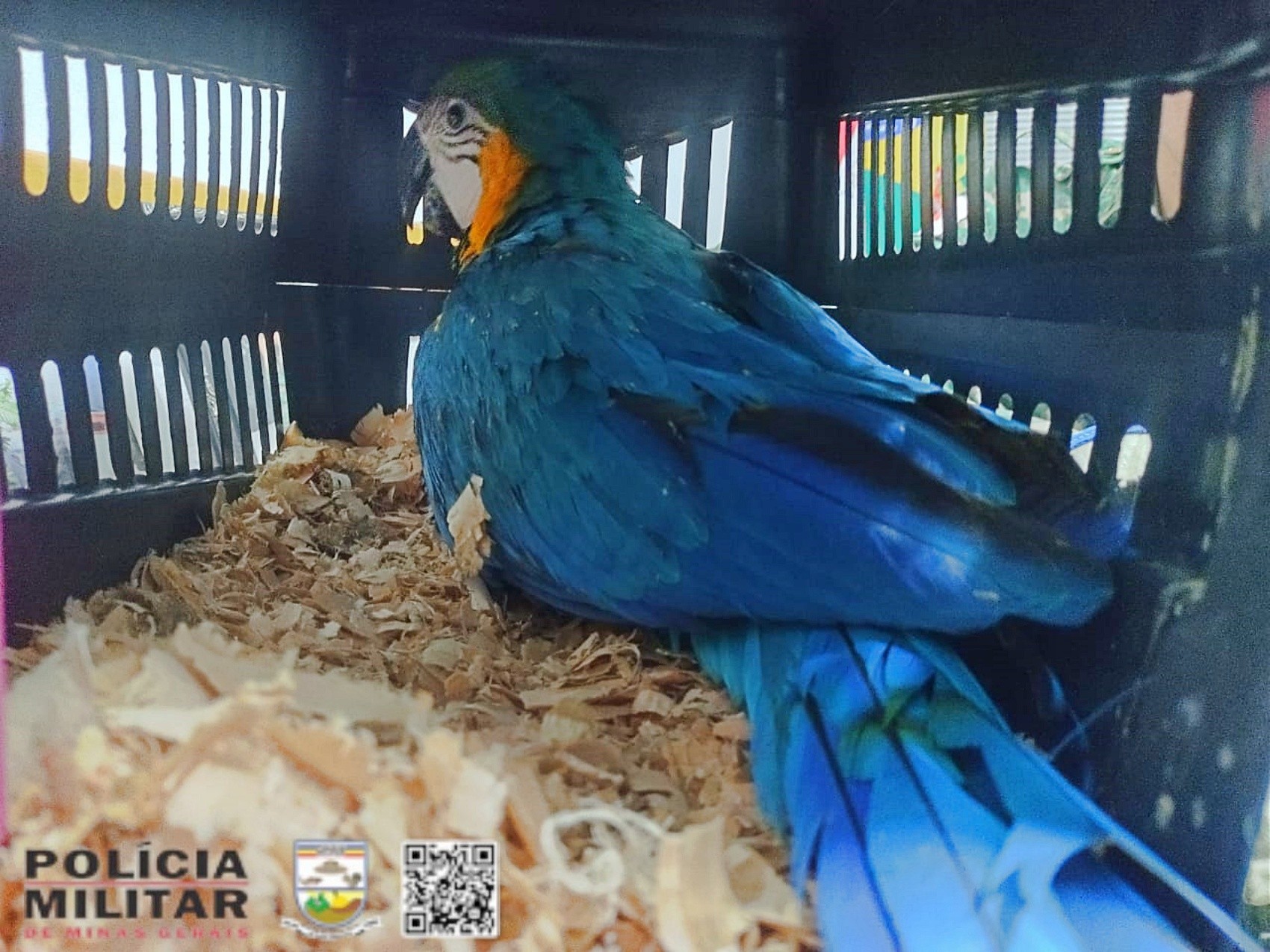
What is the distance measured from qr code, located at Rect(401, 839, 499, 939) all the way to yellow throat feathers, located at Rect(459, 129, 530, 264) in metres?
0.51

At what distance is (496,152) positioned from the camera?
842 millimetres

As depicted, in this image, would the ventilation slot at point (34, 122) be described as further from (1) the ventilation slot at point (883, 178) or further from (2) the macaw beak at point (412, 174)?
(1) the ventilation slot at point (883, 178)

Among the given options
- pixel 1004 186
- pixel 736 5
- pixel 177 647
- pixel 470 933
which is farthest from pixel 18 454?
pixel 1004 186

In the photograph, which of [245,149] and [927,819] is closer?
[927,819]

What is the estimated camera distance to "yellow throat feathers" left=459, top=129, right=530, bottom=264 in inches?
32.9

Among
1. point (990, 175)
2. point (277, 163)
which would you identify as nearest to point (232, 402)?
point (277, 163)

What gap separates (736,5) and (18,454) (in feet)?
1.93

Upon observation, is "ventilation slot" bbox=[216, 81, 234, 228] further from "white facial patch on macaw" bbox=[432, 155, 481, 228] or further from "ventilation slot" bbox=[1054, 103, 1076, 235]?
"ventilation slot" bbox=[1054, 103, 1076, 235]

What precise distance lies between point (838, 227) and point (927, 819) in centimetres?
44

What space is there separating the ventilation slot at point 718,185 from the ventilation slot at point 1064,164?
226mm

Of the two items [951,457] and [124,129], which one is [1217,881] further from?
[124,129]

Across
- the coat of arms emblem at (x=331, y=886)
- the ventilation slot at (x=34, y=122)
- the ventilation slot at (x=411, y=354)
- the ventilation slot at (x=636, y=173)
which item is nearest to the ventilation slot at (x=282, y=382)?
the ventilation slot at (x=411, y=354)

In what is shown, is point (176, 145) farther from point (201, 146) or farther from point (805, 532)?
point (805, 532)

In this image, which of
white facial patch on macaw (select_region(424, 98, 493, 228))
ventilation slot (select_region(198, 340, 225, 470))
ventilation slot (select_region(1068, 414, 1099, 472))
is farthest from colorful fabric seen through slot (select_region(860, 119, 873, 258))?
ventilation slot (select_region(198, 340, 225, 470))
